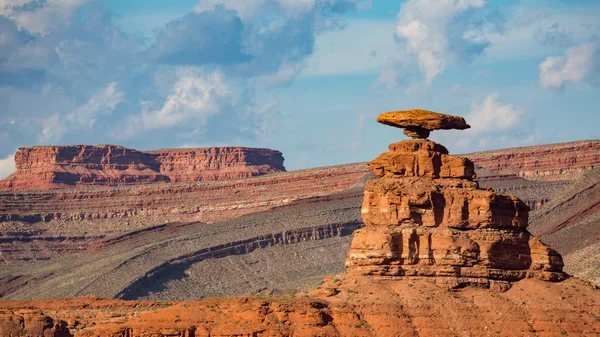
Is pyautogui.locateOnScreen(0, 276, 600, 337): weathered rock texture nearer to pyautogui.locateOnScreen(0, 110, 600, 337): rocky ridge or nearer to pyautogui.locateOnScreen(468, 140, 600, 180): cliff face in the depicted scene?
pyautogui.locateOnScreen(0, 110, 600, 337): rocky ridge

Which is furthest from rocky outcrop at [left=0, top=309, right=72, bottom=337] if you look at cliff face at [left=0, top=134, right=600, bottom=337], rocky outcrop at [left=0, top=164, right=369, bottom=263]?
rocky outcrop at [left=0, top=164, right=369, bottom=263]

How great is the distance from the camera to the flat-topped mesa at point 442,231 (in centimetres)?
5694

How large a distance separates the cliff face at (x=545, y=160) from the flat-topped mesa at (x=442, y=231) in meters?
88.4

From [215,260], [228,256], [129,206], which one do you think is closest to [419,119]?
[215,260]

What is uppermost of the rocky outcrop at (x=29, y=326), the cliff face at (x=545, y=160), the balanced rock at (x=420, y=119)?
the cliff face at (x=545, y=160)

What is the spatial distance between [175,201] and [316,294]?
117 metres

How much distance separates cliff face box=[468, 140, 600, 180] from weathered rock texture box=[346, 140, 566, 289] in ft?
290

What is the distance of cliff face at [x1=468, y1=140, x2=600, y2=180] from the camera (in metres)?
149

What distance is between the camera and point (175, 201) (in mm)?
173000

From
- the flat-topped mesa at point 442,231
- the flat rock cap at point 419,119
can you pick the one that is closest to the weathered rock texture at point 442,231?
the flat-topped mesa at point 442,231

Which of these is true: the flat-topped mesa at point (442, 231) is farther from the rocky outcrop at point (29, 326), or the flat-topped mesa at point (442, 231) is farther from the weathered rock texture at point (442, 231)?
the rocky outcrop at point (29, 326)

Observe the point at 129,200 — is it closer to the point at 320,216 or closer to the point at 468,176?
the point at 320,216

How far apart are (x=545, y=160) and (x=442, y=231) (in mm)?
99563

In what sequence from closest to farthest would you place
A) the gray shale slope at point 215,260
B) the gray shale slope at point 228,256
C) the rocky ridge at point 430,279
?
the rocky ridge at point 430,279
the gray shale slope at point 215,260
the gray shale slope at point 228,256
